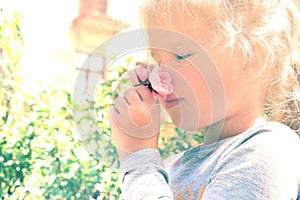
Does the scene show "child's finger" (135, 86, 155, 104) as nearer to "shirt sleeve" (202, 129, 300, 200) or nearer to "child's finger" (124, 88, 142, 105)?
"child's finger" (124, 88, 142, 105)

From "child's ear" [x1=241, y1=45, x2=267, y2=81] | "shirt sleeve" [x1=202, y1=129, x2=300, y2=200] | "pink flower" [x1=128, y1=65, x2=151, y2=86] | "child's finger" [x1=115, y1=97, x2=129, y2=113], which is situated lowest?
"shirt sleeve" [x1=202, y1=129, x2=300, y2=200]

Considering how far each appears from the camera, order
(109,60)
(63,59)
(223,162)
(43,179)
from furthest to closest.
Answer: (63,59) < (43,179) < (109,60) < (223,162)

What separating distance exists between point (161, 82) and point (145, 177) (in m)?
0.13

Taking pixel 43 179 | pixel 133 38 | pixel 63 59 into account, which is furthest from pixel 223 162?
pixel 63 59

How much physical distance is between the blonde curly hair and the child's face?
22 mm

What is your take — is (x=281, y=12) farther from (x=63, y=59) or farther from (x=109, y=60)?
(x=63, y=59)

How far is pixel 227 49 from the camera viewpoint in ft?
2.50

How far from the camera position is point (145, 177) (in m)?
0.73

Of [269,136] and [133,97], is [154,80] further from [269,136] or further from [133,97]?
[269,136]

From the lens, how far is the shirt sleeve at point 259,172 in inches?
25.5

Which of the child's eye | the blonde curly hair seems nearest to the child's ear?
the blonde curly hair

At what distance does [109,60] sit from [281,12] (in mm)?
265

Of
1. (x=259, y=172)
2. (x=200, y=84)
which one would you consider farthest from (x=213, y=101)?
(x=259, y=172)

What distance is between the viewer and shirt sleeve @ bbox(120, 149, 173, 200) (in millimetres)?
710
